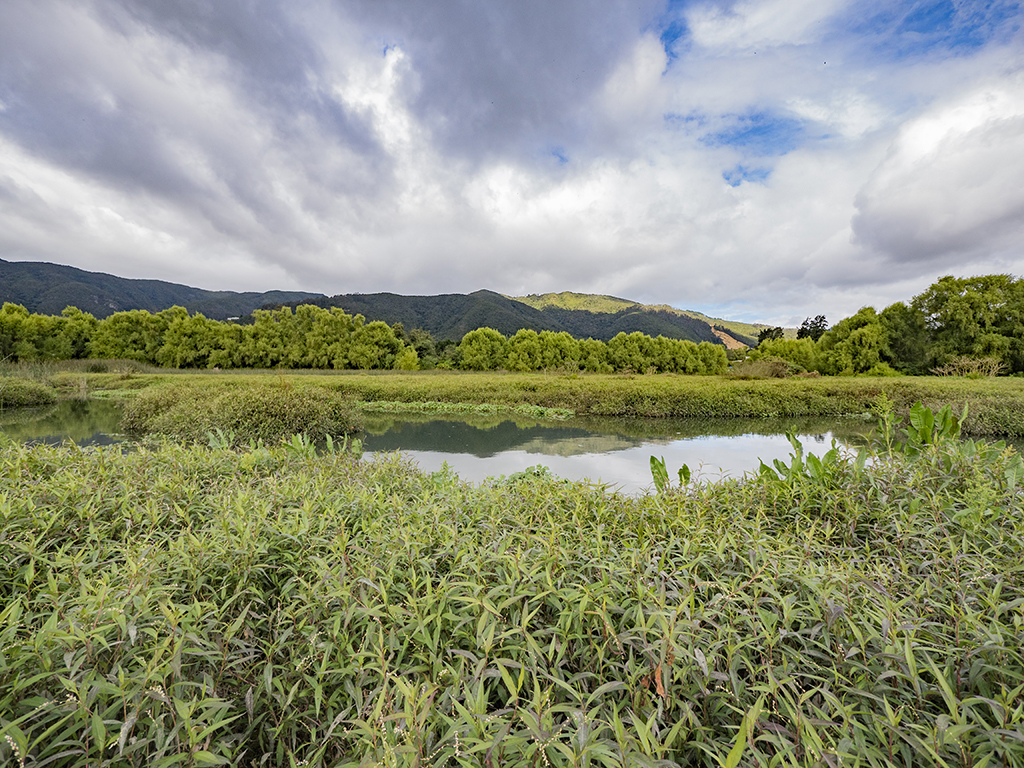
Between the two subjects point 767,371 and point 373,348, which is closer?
point 767,371

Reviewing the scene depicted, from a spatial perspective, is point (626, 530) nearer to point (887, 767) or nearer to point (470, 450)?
point (887, 767)

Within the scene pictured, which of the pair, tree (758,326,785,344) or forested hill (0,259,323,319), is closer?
tree (758,326,785,344)

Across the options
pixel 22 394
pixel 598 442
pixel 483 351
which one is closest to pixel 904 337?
pixel 598 442

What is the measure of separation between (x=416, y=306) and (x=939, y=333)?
300 feet

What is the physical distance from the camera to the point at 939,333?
33344mm

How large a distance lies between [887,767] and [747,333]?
17796 cm

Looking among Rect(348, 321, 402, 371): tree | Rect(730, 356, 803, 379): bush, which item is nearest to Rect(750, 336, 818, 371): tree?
Rect(730, 356, 803, 379): bush

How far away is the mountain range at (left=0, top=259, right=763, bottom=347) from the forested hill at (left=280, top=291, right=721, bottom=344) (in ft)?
0.74

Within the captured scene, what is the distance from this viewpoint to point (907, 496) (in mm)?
2977

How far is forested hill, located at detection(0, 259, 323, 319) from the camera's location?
9375 cm

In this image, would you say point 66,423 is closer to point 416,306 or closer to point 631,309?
point 416,306

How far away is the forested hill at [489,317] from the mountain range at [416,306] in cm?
22

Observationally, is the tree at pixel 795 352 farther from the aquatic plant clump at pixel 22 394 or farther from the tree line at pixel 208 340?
the aquatic plant clump at pixel 22 394

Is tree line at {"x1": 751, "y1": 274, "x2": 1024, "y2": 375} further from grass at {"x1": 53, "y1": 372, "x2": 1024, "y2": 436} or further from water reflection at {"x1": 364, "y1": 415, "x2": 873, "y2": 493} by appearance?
water reflection at {"x1": 364, "y1": 415, "x2": 873, "y2": 493}
